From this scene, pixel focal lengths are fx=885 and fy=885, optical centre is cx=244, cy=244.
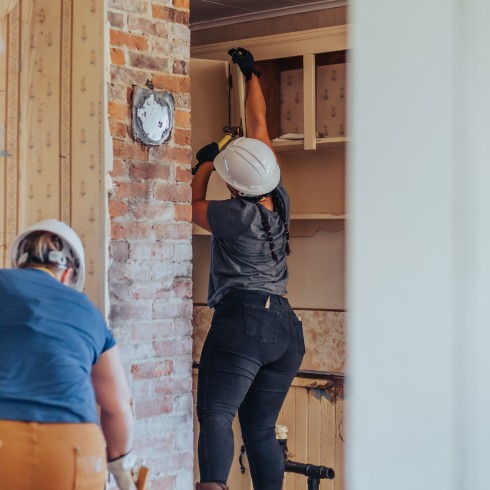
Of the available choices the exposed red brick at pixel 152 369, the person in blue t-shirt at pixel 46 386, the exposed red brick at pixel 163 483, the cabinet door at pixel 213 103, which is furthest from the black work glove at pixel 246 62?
the person in blue t-shirt at pixel 46 386

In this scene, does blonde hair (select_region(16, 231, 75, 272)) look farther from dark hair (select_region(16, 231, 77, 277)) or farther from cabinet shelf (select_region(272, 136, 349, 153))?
cabinet shelf (select_region(272, 136, 349, 153))

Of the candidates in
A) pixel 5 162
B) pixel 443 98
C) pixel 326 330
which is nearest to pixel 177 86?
pixel 5 162

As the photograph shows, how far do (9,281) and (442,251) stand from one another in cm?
163

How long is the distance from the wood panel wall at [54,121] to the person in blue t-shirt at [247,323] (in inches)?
25.1

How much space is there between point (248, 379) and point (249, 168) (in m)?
0.84

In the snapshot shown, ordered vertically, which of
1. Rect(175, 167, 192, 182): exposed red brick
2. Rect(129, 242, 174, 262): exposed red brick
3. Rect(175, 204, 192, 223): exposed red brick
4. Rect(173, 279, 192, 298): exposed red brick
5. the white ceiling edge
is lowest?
Rect(173, 279, 192, 298): exposed red brick

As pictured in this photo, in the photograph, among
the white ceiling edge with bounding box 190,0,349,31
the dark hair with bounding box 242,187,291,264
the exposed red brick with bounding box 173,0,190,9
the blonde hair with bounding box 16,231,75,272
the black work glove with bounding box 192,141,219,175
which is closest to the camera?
the blonde hair with bounding box 16,231,75,272

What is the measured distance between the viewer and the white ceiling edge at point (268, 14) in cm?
458

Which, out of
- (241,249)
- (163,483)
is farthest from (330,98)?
(163,483)

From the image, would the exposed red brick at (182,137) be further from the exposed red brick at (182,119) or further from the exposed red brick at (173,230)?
the exposed red brick at (173,230)

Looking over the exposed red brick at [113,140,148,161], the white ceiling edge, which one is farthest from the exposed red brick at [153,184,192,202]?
the white ceiling edge

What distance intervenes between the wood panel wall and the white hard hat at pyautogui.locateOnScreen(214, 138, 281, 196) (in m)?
0.74

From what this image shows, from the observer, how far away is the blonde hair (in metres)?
2.33

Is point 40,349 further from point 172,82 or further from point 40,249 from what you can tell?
point 172,82
